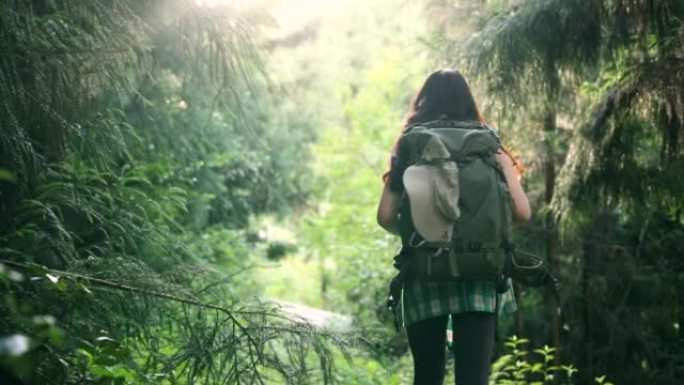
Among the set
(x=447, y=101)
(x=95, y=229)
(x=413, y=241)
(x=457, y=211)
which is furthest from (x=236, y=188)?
(x=457, y=211)

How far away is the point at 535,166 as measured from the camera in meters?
7.35

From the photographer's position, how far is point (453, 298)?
342 centimetres

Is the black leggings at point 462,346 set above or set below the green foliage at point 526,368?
below

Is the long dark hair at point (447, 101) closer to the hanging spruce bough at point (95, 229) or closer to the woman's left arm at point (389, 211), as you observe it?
the woman's left arm at point (389, 211)

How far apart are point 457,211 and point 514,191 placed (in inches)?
12.5

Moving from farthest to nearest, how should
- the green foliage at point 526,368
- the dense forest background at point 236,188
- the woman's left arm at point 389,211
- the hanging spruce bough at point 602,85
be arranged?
1. the green foliage at point 526,368
2. the hanging spruce bough at point 602,85
3. the woman's left arm at point 389,211
4. the dense forest background at point 236,188

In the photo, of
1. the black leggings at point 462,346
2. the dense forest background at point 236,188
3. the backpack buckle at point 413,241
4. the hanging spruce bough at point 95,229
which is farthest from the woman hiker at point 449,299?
the hanging spruce bough at point 95,229

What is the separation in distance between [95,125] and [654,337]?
218 inches

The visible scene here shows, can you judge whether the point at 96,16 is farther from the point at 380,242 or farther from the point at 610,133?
the point at 380,242

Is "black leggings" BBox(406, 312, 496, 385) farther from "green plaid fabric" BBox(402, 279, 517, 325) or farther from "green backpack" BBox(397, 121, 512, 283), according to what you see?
"green backpack" BBox(397, 121, 512, 283)

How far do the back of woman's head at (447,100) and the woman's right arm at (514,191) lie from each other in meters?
0.28

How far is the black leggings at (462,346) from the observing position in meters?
3.42

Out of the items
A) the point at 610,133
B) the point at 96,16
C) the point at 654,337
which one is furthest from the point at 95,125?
the point at 654,337

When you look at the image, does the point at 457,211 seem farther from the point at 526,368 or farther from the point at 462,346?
the point at 526,368
